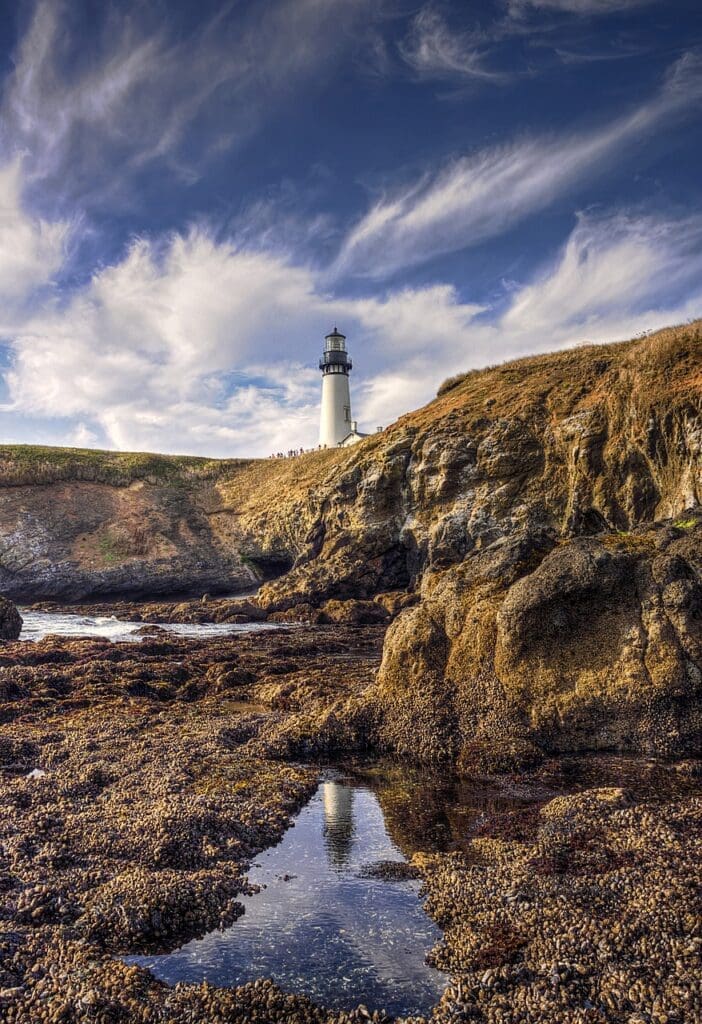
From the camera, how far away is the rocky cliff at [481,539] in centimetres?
1270

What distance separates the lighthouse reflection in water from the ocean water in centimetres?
2313

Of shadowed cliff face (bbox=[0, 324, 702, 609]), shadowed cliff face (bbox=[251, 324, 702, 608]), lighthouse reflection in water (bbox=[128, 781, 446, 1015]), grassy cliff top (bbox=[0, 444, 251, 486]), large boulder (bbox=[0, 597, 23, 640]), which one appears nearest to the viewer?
lighthouse reflection in water (bbox=[128, 781, 446, 1015])

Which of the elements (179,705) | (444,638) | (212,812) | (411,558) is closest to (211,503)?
(411,558)

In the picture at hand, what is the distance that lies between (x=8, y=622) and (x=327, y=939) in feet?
87.2

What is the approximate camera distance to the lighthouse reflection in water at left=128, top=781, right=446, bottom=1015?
6.26 m

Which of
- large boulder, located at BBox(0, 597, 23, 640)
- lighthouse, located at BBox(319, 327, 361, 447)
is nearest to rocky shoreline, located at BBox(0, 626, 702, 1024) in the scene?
large boulder, located at BBox(0, 597, 23, 640)

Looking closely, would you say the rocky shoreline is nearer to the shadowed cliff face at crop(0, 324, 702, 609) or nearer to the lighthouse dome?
the shadowed cliff face at crop(0, 324, 702, 609)

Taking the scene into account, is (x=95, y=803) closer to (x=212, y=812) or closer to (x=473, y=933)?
(x=212, y=812)

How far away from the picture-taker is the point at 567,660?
42.4 ft

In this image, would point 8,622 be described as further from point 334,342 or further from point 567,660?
point 334,342

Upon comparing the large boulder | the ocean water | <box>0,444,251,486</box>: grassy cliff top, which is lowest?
the ocean water

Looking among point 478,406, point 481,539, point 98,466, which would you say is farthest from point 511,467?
point 98,466

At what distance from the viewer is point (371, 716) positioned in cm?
1355

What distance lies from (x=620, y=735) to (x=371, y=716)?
4.37 m
